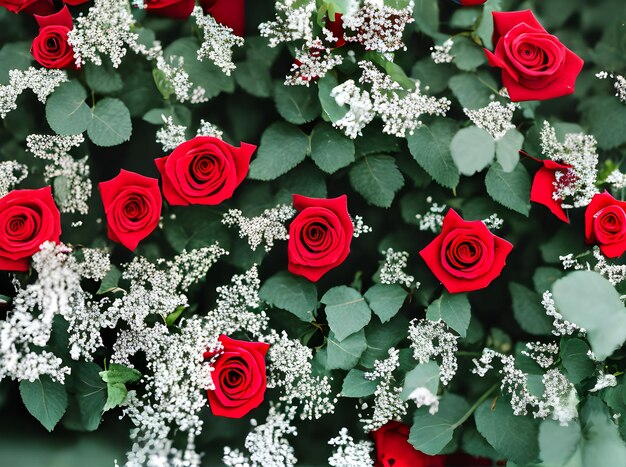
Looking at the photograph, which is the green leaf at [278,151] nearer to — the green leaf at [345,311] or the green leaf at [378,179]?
the green leaf at [378,179]

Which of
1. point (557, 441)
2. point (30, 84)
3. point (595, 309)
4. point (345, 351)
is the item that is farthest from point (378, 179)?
point (30, 84)

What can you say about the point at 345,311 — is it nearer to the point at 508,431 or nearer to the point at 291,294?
the point at 291,294

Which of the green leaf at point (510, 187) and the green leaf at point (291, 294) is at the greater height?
the green leaf at point (510, 187)

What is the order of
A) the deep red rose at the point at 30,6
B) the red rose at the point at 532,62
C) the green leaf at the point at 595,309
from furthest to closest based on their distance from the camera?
the deep red rose at the point at 30,6, the red rose at the point at 532,62, the green leaf at the point at 595,309

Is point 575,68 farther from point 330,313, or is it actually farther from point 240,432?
point 240,432

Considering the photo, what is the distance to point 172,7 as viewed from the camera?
3.35ft

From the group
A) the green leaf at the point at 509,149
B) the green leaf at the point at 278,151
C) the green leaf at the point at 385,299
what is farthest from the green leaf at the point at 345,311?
the green leaf at the point at 509,149

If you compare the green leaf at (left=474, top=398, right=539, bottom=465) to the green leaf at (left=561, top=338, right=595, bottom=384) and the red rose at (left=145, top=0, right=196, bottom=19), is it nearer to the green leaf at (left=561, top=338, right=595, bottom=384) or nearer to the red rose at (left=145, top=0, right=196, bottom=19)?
the green leaf at (left=561, top=338, right=595, bottom=384)

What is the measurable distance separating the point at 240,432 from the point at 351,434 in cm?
21

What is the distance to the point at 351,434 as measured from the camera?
108cm

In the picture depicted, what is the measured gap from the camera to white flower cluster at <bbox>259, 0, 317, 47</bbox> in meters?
0.95

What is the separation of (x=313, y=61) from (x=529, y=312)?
0.58 metres

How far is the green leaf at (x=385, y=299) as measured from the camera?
101cm

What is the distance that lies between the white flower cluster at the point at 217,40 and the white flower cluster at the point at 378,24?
0.20m
